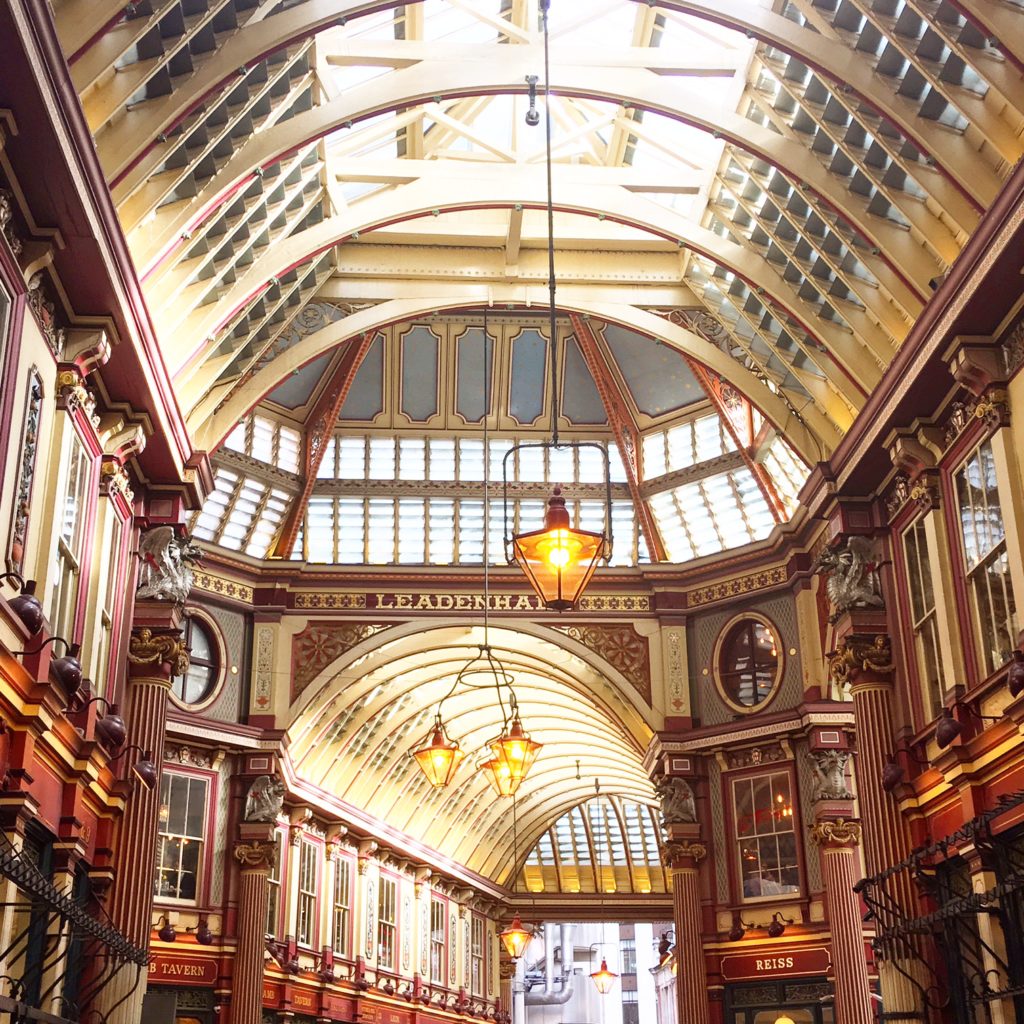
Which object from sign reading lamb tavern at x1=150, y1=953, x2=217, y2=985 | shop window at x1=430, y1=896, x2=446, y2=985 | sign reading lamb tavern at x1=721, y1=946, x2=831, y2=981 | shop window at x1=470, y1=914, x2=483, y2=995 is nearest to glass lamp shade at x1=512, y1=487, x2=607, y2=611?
sign reading lamb tavern at x1=721, y1=946, x2=831, y2=981

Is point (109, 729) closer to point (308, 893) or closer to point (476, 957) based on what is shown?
point (308, 893)

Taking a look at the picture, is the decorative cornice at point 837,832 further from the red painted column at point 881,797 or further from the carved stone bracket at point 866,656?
the carved stone bracket at point 866,656

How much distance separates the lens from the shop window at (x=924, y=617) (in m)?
13.9

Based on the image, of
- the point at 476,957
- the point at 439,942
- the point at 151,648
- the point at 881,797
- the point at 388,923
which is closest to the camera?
the point at 881,797

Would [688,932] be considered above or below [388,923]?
below

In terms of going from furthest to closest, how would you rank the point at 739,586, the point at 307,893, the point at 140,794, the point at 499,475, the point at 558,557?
the point at 307,893
the point at 499,475
the point at 739,586
the point at 140,794
the point at 558,557

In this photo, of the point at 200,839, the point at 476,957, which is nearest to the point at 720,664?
the point at 200,839

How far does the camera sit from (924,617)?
14078mm

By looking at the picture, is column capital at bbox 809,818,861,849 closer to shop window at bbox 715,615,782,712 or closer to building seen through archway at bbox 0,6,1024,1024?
building seen through archway at bbox 0,6,1024,1024

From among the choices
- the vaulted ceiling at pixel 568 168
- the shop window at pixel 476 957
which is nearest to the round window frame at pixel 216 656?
the vaulted ceiling at pixel 568 168

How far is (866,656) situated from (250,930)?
11.6 meters

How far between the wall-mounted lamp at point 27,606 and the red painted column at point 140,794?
4.13 meters

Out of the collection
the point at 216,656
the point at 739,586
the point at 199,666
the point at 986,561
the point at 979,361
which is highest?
the point at 739,586

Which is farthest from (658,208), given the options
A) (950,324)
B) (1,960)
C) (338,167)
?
(1,960)
